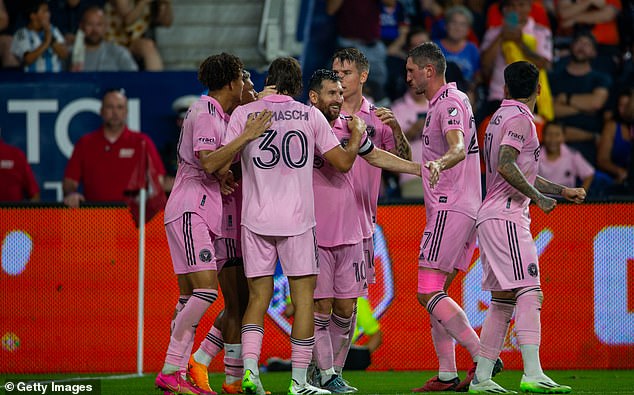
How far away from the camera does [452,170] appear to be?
29.5ft

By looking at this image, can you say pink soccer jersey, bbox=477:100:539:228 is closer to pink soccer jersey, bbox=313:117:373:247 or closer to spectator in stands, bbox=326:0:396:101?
pink soccer jersey, bbox=313:117:373:247

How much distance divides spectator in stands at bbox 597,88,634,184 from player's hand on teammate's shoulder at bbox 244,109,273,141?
761cm

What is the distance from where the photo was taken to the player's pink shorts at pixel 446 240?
349 inches

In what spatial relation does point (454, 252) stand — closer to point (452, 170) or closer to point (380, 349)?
point (452, 170)

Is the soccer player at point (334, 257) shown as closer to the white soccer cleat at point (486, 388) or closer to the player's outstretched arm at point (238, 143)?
the player's outstretched arm at point (238, 143)

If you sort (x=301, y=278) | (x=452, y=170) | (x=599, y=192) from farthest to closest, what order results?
(x=599, y=192) → (x=452, y=170) → (x=301, y=278)

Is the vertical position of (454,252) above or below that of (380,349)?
above

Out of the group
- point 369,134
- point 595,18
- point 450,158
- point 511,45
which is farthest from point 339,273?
point 595,18

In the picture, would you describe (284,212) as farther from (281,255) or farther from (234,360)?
(234,360)

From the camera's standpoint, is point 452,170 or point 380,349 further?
point 380,349

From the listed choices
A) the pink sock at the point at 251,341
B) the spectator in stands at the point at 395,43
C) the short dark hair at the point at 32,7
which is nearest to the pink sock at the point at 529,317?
the pink sock at the point at 251,341

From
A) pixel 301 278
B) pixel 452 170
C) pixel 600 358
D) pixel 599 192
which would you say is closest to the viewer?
pixel 301 278

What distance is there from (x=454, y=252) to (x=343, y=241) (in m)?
0.90

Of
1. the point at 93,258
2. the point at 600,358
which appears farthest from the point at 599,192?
the point at 93,258
